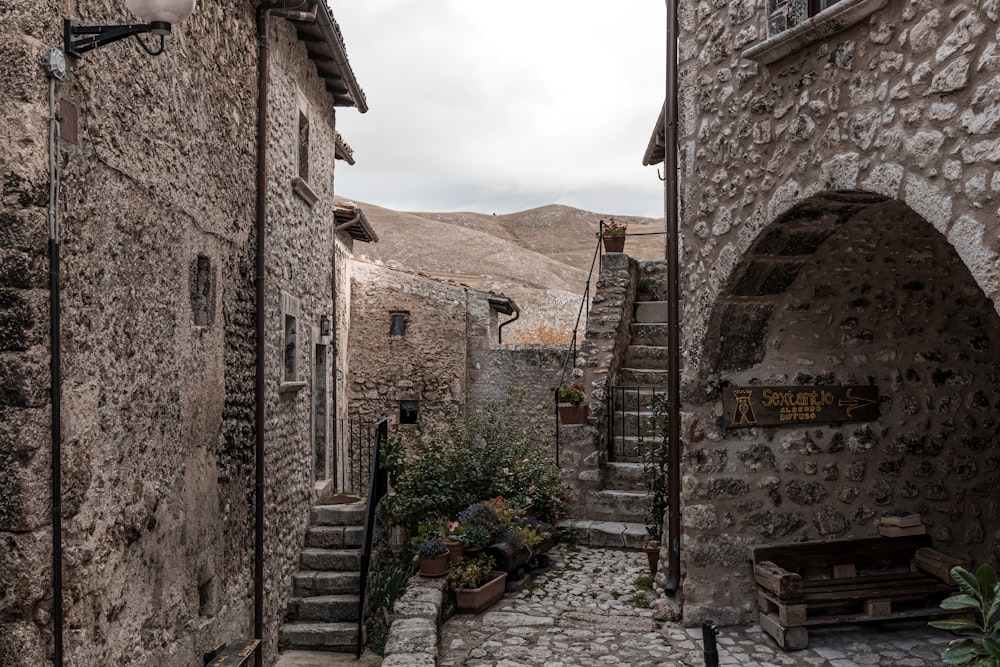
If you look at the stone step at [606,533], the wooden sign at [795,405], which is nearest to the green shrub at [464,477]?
the stone step at [606,533]

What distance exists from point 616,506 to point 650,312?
338cm

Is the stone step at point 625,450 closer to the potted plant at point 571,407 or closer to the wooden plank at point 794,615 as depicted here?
the potted plant at point 571,407

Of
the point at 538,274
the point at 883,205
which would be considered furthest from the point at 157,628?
the point at 538,274

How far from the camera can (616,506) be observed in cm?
888

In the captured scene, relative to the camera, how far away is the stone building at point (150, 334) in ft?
10.2

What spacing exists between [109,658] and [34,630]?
2.52 ft

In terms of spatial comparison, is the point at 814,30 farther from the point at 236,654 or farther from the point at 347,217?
the point at 347,217

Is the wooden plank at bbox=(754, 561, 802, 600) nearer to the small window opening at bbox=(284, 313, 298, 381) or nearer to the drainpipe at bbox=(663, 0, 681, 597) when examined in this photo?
the drainpipe at bbox=(663, 0, 681, 597)

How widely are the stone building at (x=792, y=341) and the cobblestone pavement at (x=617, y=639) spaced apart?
427 mm

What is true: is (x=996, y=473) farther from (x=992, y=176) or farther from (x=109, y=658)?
(x=109, y=658)

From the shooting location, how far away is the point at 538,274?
4541cm

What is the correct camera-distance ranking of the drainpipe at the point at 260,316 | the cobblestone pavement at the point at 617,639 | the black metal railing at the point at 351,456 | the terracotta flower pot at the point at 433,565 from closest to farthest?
the cobblestone pavement at the point at 617,639 < the drainpipe at the point at 260,316 < the terracotta flower pot at the point at 433,565 < the black metal railing at the point at 351,456

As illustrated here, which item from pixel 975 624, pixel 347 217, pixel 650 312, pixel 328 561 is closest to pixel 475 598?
pixel 328 561

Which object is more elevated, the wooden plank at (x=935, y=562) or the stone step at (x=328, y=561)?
the wooden plank at (x=935, y=562)
